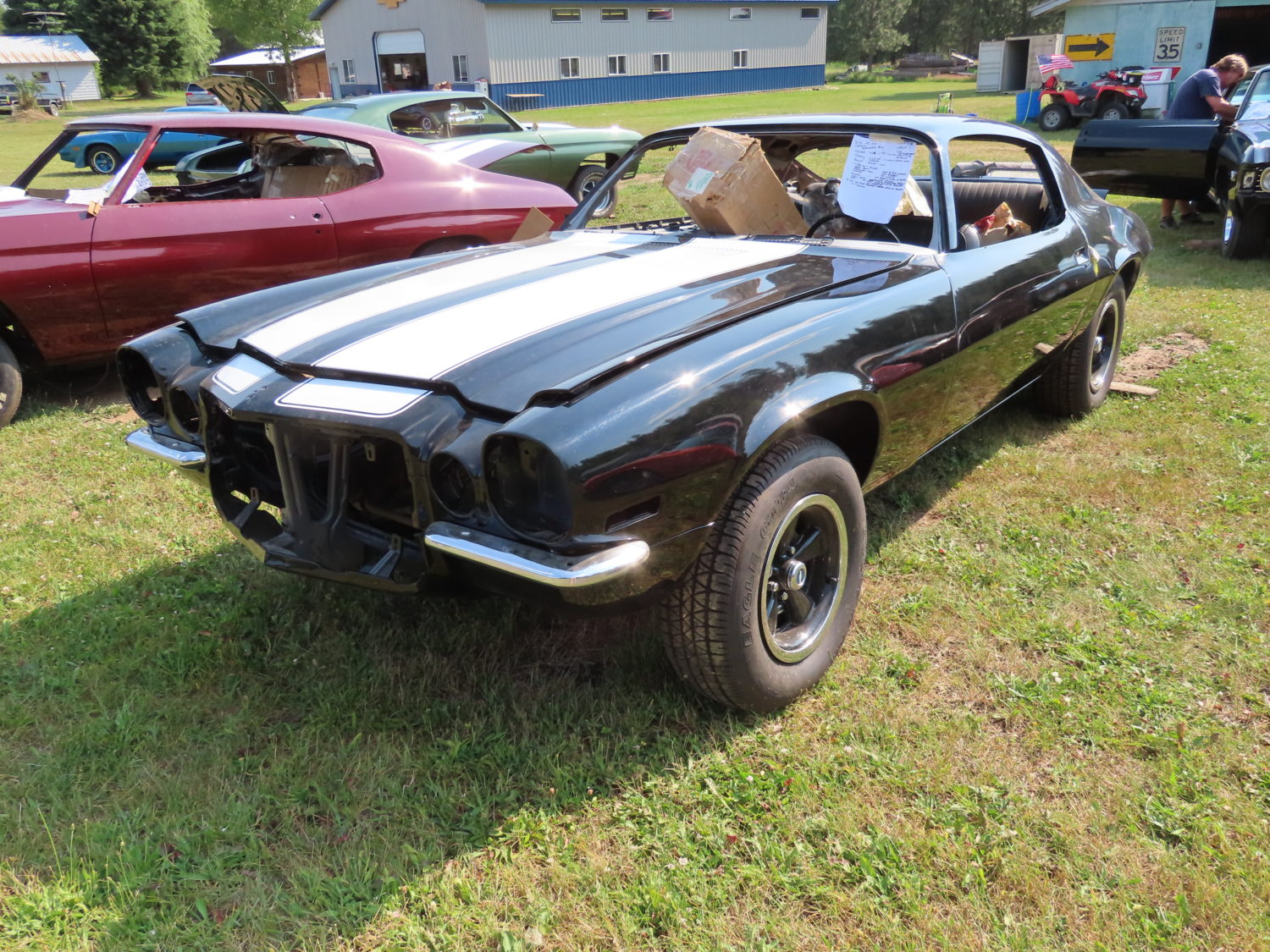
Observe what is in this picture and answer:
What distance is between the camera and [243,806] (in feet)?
7.41

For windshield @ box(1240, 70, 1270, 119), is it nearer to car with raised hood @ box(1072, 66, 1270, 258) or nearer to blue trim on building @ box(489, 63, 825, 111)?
car with raised hood @ box(1072, 66, 1270, 258)

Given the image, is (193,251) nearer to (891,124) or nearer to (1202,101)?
(891,124)

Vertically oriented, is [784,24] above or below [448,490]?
above

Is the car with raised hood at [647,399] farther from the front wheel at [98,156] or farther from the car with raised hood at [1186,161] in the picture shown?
the front wheel at [98,156]

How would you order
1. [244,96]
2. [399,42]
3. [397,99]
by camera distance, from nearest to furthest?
[244,96], [397,99], [399,42]

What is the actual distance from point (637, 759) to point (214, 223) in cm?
394

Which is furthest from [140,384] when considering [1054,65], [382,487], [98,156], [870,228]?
[1054,65]

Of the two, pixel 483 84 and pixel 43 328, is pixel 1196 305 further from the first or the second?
pixel 483 84

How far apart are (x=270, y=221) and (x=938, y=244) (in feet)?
11.8

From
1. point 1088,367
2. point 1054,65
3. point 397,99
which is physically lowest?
point 1088,367

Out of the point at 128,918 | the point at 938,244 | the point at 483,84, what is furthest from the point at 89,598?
the point at 483,84

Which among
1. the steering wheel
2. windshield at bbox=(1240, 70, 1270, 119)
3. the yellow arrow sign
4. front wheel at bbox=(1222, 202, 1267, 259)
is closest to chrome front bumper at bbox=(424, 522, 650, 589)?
the steering wheel

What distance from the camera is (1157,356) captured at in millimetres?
5477

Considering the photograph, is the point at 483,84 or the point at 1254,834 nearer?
the point at 1254,834
